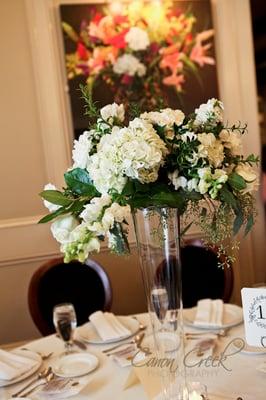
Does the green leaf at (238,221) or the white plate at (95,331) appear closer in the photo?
the green leaf at (238,221)

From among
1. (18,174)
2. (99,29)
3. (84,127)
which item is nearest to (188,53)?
(99,29)

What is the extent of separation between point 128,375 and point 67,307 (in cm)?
34

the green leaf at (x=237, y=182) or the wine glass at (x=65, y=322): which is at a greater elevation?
the green leaf at (x=237, y=182)

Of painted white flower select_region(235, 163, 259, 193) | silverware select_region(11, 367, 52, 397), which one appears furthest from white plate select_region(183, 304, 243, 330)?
painted white flower select_region(235, 163, 259, 193)

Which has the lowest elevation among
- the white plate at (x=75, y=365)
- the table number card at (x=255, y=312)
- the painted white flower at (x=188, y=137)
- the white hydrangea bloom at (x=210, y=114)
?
the white plate at (x=75, y=365)

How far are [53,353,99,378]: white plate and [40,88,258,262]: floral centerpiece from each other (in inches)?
21.1

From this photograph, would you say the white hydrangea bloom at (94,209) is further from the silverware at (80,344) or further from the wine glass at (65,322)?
the silverware at (80,344)

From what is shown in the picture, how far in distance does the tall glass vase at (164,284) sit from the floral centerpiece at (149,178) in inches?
2.4

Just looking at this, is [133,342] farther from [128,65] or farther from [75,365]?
[128,65]

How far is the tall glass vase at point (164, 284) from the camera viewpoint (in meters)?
1.13

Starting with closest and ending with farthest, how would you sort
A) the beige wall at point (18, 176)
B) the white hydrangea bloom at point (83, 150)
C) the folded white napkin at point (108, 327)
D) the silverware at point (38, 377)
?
1. the white hydrangea bloom at point (83, 150)
2. the silverware at point (38, 377)
3. the folded white napkin at point (108, 327)
4. the beige wall at point (18, 176)

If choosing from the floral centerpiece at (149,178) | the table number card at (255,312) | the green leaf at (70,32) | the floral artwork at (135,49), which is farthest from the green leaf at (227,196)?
the green leaf at (70,32)

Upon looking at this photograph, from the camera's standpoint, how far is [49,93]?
2582mm

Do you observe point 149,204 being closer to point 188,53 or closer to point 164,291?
point 164,291
